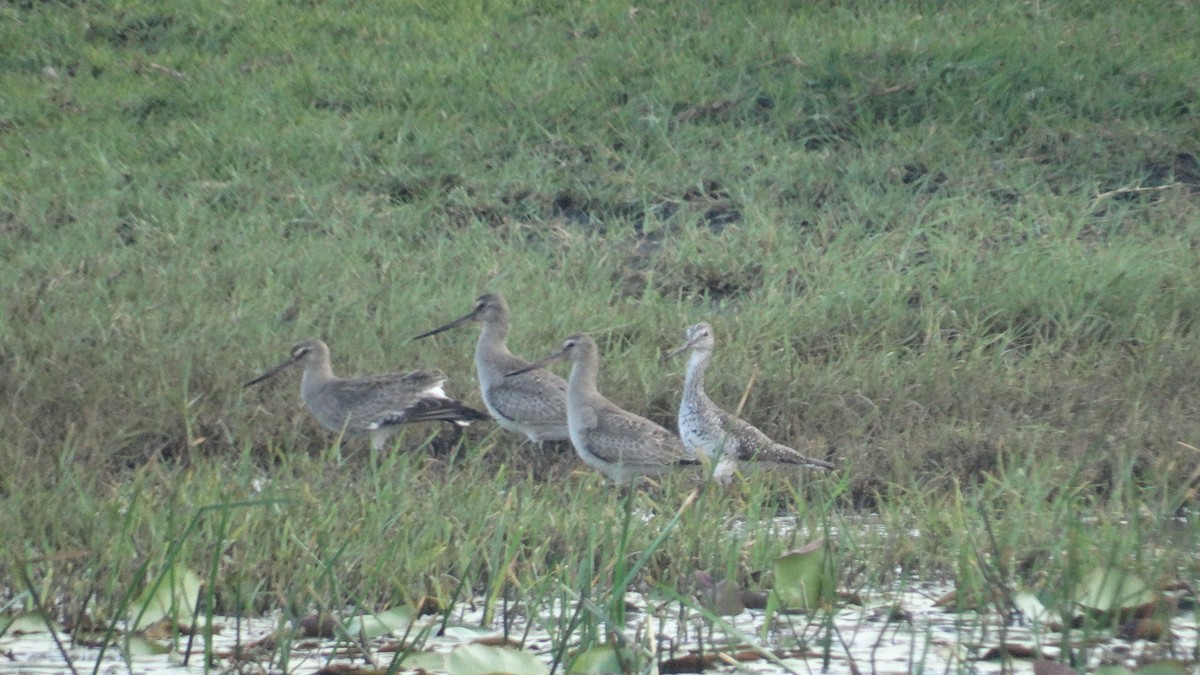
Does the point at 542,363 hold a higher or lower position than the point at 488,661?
higher

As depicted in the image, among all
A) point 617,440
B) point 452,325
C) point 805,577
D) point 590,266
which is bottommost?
point 617,440

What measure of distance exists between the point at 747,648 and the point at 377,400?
306 centimetres

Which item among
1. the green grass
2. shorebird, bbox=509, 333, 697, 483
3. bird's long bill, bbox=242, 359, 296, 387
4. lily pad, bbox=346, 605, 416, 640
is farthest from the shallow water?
bird's long bill, bbox=242, 359, 296, 387

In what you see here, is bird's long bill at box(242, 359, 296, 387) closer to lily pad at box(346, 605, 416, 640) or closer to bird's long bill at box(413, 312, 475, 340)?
bird's long bill at box(413, 312, 475, 340)

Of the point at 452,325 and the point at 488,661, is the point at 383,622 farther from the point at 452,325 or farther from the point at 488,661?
the point at 452,325

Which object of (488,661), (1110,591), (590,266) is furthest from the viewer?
(590,266)

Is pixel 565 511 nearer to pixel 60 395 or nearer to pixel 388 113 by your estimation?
pixel 60 395

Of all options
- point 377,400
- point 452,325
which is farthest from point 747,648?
point 452,325

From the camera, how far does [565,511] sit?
4.80m

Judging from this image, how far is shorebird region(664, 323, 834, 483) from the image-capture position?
19.1 feet

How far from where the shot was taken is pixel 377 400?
6348 millimetres

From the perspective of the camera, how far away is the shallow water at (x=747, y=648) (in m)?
3.37

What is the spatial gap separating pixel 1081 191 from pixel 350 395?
14.2ft

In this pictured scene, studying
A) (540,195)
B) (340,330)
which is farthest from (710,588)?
(540,195)
